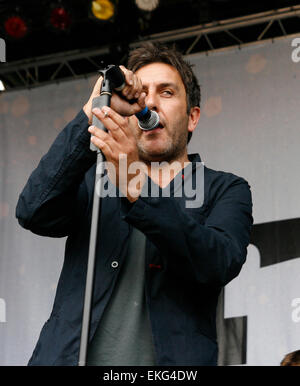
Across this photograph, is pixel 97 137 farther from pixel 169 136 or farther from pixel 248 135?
pixel 248 135

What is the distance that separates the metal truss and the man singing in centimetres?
226

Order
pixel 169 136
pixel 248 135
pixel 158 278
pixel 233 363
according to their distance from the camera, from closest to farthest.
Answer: pixel 158 278 < pixel 169 136 < pixel 233 363 < pixel 248 135

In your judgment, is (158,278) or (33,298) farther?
(33,298)

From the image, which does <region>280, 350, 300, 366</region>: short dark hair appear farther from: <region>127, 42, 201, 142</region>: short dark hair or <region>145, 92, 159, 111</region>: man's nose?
<region>145, 92, 159, 111</region>: man's nose

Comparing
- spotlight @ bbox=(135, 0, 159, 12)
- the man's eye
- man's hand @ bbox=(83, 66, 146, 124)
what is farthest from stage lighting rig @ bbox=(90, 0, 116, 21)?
man's hand @ bbox=(83, 66, 146, 124)

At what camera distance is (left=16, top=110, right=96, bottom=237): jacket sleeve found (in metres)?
1.42

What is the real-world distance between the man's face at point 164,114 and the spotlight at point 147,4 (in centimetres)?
182

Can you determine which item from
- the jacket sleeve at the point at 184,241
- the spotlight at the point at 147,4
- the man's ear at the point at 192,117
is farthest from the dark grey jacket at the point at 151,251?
the spotlight at the point at 147,4

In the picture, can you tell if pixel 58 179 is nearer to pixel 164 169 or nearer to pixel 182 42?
pixel 164 169

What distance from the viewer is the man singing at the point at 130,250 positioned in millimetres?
1279

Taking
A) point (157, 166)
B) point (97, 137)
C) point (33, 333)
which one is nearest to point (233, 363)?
point (33, 333)

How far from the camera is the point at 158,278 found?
1.41 meters

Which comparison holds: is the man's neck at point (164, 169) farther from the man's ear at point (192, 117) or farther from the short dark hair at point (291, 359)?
the short dark hair at point (291, 359)

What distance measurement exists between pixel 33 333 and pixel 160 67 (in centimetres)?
219
